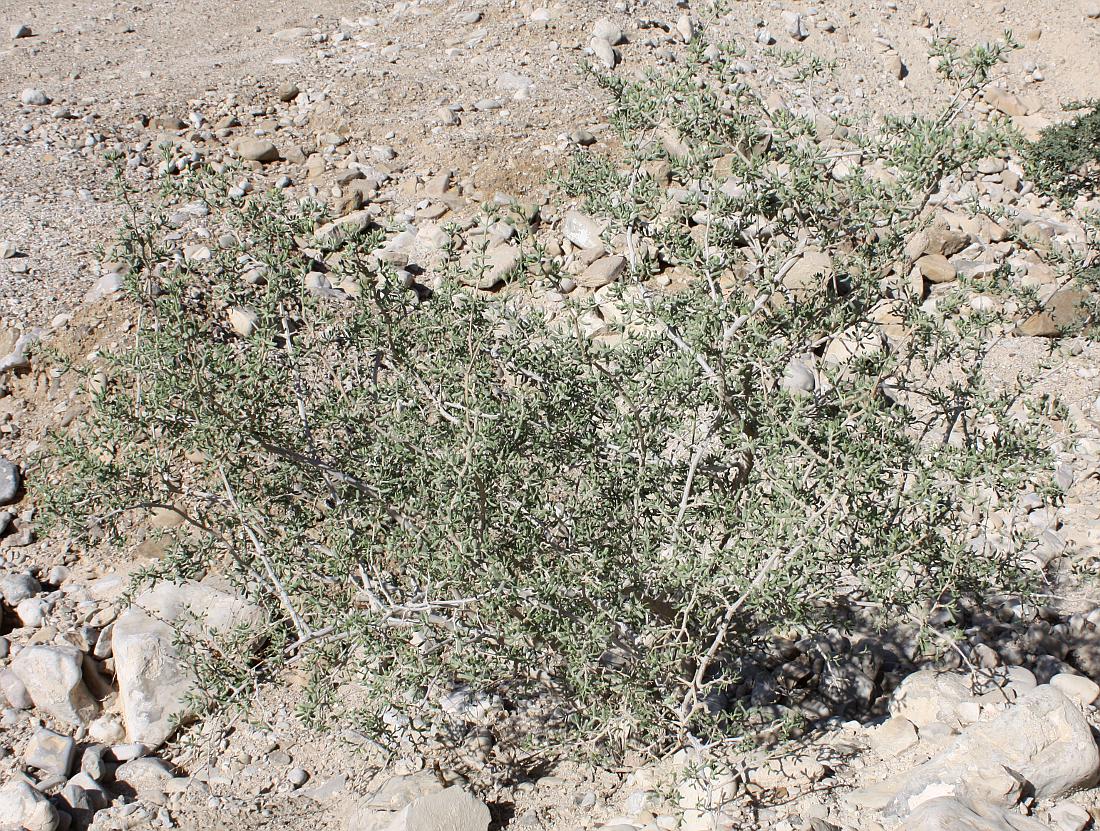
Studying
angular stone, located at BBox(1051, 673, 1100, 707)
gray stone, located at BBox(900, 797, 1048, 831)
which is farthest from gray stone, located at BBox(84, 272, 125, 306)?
angular stone, located at BBox(1051, 673, 1100, 707)

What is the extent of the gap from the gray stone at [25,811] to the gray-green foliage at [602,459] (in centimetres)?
115

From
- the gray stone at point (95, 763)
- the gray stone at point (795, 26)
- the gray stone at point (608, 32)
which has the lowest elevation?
the gray stone at point (95, 763)

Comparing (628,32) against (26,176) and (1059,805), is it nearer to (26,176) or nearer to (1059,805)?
(26,176)

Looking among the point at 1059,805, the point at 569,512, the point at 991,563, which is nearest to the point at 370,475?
the point at 569,512

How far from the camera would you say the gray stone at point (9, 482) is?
6.63m

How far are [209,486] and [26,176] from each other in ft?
19.4

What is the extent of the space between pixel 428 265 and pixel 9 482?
3.63 m

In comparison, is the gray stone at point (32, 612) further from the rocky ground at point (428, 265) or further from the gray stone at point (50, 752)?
the gray stone at point (50, 752)

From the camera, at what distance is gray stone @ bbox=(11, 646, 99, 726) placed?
214 inches

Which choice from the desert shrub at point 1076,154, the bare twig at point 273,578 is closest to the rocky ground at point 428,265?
the desert shrub at point 1076,154

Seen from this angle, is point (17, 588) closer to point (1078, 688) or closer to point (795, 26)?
point (1078, 688)

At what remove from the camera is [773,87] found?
11531 millimetres

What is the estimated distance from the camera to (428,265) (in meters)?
8.62

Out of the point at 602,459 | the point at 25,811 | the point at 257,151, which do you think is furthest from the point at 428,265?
the point at 25,811
